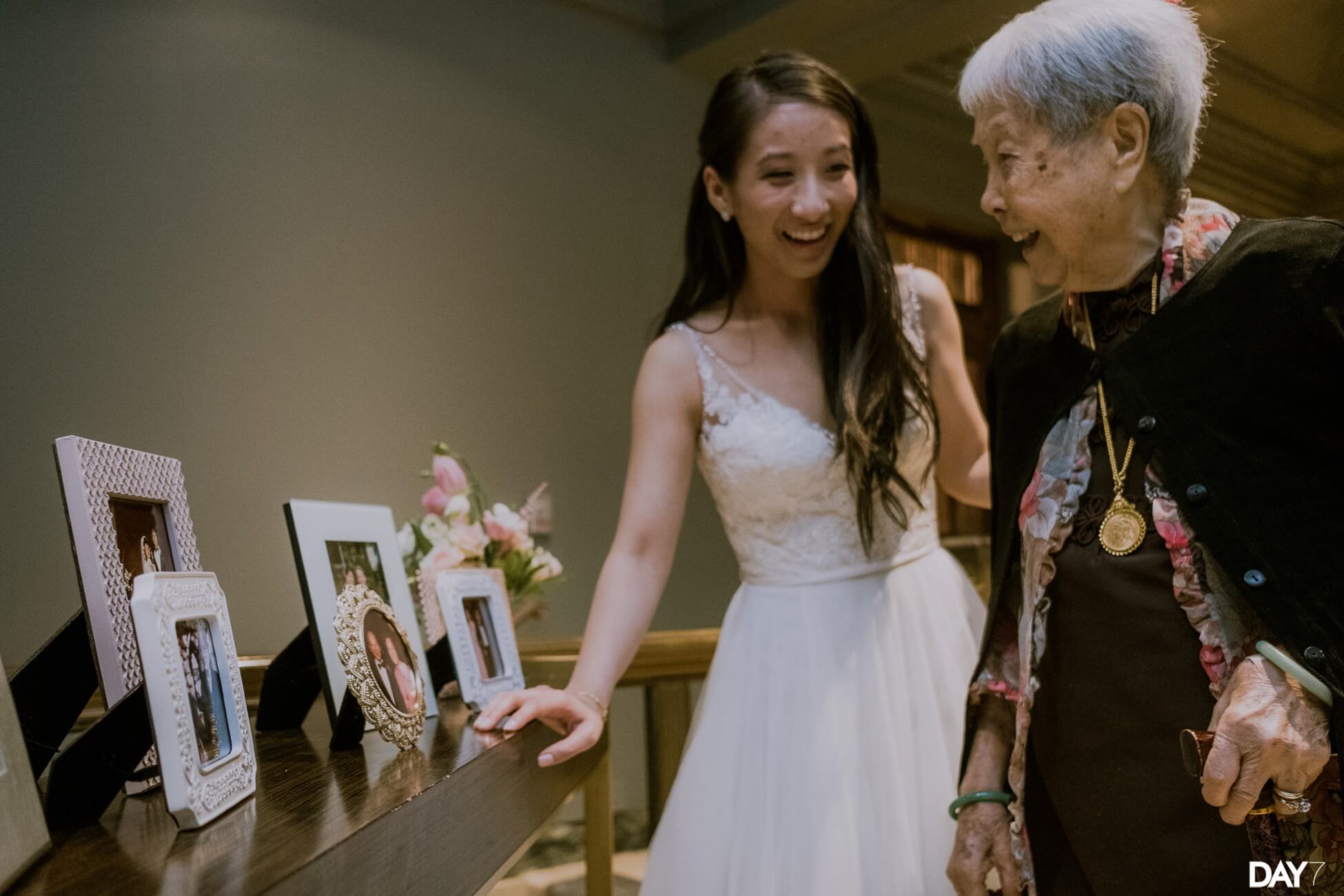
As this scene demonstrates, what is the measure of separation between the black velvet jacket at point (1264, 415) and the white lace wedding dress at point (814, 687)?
56 centimetres

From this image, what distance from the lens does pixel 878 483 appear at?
1.65 m

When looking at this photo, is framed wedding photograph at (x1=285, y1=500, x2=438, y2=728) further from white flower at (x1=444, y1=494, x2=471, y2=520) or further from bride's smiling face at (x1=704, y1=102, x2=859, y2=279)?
bride's smiling face at (x1=704, y1=102, x2=859, y2=279)

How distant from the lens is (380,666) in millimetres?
1116

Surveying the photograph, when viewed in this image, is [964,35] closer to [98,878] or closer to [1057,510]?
[1057,510]

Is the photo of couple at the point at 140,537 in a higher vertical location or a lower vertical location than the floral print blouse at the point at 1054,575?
higher

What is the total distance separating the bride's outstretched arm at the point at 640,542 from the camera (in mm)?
1377

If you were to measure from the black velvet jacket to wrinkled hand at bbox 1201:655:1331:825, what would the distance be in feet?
0.07

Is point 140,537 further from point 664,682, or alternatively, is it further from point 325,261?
point 325,261

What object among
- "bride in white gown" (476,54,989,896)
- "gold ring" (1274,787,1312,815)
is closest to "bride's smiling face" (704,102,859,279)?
"bride in white gown" (476,54,989,896)

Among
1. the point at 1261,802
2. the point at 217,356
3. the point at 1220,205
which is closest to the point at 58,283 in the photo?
the point at 217,356

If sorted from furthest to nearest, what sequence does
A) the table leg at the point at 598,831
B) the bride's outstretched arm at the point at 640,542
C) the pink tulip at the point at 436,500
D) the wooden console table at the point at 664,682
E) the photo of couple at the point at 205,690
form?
1. the wooden console table at the point at 664,682
2. the pink tulip at the point at 436,500
3. the table leg at the point at 598,831
4. the bride's outstretched arm at the point at 640,542
5. the photo of couple at the point at 205,690

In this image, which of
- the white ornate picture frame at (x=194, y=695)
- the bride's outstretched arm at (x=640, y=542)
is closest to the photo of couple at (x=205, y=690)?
the white ornate picture frame at (x=194, y=695)

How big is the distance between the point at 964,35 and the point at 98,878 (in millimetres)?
2355

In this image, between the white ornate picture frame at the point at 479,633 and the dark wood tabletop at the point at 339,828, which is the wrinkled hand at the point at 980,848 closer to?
the dark wood tabletop at the point at 339,828
